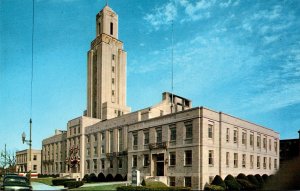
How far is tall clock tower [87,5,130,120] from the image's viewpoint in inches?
3064

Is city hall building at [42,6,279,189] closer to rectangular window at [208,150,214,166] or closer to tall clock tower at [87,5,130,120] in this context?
tall clock tower at [87,5,130,120]

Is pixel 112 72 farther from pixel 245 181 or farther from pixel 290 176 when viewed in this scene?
pixel 290 176

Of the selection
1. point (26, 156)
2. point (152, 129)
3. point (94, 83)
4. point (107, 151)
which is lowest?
point (26, 156)

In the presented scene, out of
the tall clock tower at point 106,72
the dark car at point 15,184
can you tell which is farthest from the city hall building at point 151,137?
the dark car at point 15,184

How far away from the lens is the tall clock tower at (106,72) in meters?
77.8

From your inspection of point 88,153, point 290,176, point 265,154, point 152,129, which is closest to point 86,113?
point 88,153

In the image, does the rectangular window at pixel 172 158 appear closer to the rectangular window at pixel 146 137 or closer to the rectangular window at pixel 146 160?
Result: the rectangular window at pixel 146 160

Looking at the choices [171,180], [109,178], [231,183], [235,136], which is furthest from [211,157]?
[109,178]

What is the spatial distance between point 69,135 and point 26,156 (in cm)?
4661

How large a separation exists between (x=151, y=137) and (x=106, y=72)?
1461 inches

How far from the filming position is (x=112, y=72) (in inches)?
3199

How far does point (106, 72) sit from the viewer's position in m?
79.6

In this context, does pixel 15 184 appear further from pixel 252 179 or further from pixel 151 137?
pixel 252 179

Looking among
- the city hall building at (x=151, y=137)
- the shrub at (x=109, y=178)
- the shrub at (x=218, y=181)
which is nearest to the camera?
the shrub at (x=218, y=181)
